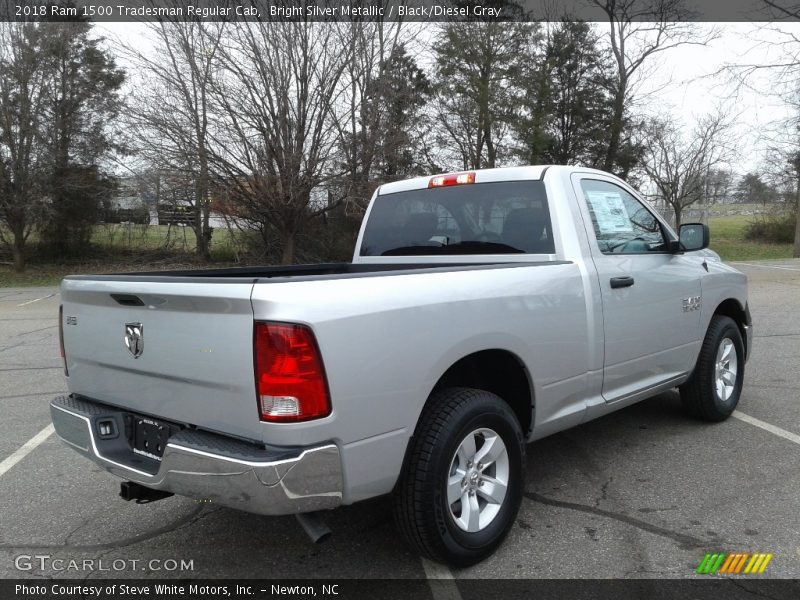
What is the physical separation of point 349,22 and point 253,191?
5497 millimetres

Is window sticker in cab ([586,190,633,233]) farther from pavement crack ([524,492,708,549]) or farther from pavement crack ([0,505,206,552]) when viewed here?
pavement crack ([0,505,206,552])

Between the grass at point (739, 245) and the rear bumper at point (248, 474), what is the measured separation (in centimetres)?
2530

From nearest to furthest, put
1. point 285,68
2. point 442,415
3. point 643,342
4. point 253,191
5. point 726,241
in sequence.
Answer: point 442,415 → point 643,342 → point 285,68 → point 253,191 → point 726,241

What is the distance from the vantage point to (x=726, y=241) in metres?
33.7

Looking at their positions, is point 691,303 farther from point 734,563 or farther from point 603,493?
point 734,563

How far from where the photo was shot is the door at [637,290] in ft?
11.9

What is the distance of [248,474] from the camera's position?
2.16 meters

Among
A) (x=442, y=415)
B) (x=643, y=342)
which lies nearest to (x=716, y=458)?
(x=643, y=342)

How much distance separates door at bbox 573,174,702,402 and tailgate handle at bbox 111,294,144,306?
2.41m

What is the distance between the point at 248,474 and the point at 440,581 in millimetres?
1077

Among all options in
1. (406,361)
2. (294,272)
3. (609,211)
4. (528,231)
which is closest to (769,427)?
(609,211)

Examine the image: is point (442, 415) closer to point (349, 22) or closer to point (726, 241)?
point (349, 22)

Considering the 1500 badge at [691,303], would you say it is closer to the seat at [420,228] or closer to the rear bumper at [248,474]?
the seat at [420,228]

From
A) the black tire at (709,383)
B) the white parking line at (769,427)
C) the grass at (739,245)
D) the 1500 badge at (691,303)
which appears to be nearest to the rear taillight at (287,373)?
the 1500 badge at (691,303)
